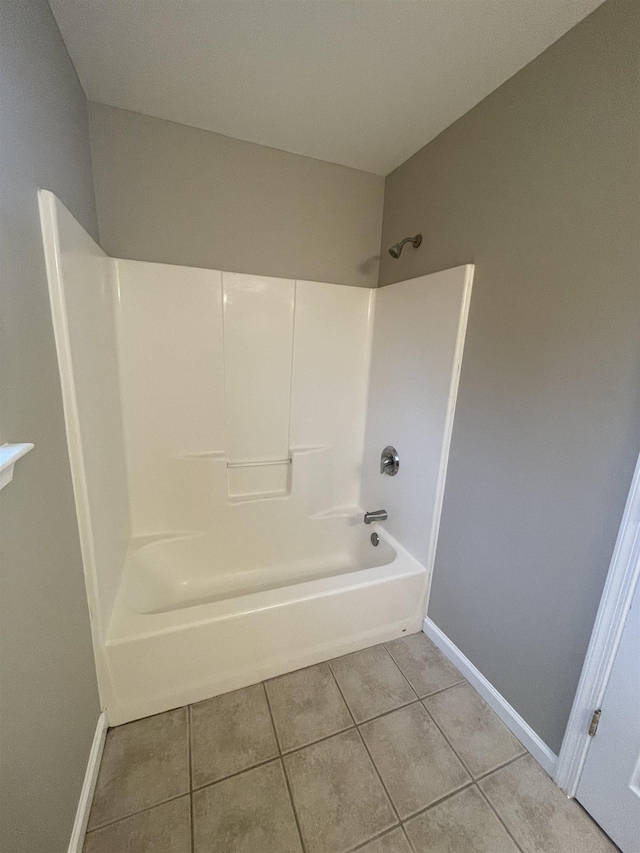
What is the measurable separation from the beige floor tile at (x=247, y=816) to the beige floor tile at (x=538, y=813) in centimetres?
65

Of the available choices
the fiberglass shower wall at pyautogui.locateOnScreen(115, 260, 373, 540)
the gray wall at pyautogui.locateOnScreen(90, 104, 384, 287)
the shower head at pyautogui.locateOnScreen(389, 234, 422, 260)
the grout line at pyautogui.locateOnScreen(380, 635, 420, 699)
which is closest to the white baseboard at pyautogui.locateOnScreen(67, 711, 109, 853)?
the fiberglass shower wall at pyautogui.locateOnScreen(115, 260, 373, 540)

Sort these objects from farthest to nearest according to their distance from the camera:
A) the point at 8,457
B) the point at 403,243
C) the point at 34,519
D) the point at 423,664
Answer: the point at 403,243 → the point at 423,664 → the point at 34,519 → the point at 8,457

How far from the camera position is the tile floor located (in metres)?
0.98

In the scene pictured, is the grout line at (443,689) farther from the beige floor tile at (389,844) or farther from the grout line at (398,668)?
the beige floor tile at (389,844)

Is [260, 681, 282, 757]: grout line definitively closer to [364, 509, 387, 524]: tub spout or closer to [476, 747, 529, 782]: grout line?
[476, 747, 529, 782]: grout line

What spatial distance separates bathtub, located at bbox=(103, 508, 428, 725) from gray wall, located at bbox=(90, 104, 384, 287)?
5.01ft

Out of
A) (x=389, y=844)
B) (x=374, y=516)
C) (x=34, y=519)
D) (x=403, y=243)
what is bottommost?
(x=389, y=844)

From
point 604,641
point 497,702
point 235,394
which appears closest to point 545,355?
point 604,641

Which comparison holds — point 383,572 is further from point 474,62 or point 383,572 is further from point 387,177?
point 387,177

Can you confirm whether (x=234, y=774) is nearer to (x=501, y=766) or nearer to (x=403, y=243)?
(x=501, y=766)

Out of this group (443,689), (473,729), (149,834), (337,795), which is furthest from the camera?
(443,689)

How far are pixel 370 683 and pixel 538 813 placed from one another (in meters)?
0.62

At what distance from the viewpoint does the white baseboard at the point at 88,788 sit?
0.90 metres

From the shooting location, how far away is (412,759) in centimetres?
118
